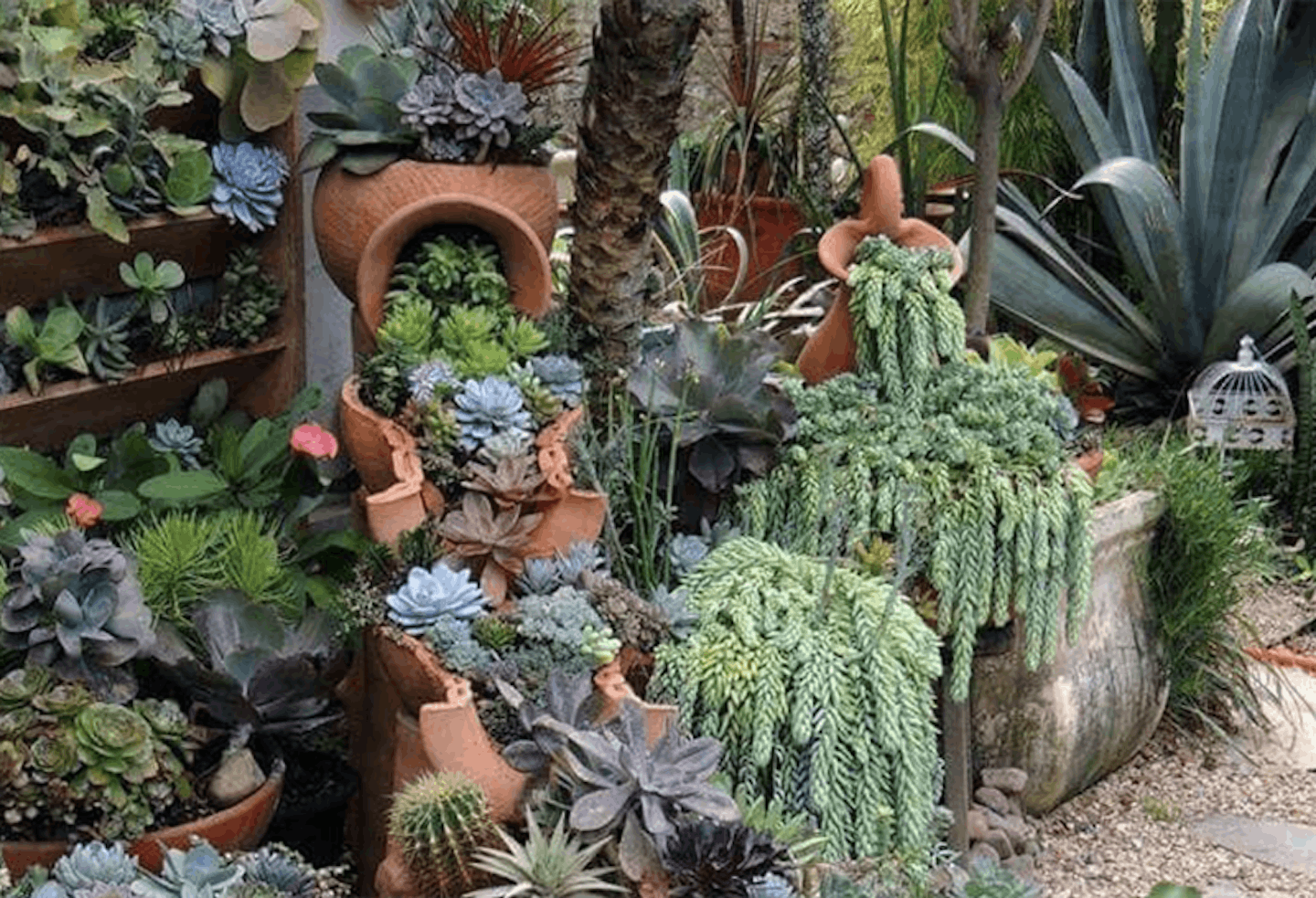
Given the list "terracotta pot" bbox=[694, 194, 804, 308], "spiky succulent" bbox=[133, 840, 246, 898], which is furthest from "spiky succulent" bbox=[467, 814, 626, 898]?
"terracotta pot" bbox=[694, 194, 804, 308]

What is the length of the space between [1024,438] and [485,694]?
127 centimetres

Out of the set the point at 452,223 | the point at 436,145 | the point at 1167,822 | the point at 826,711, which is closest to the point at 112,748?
the point at 826,711

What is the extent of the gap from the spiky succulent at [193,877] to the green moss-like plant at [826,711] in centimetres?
84

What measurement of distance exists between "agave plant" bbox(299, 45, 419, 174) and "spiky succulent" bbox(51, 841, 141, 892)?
1536 millimetres

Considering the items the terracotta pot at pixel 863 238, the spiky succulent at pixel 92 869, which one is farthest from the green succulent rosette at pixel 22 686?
the terracotta pot at pixel 863 238

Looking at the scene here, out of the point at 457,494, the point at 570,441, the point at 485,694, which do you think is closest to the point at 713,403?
the point at 570,441

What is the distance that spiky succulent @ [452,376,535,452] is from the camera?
339cm

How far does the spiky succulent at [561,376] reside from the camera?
3553mm

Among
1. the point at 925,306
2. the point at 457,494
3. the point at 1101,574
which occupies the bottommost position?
the point at 1101,574

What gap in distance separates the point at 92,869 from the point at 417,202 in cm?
145

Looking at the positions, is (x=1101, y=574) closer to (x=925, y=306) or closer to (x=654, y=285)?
(x=925, y=306)

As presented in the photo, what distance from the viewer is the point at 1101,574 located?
4289mm

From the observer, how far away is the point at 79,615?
289 centimetres

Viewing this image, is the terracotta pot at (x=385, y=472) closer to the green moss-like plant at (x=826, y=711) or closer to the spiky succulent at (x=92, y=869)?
the green moss-like plant at (x=826, y=711)
